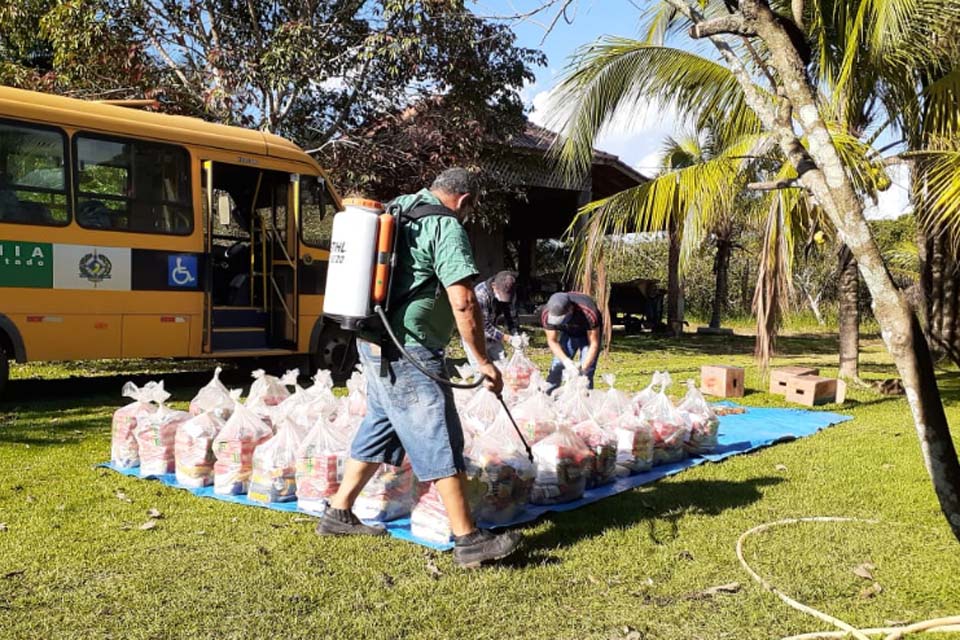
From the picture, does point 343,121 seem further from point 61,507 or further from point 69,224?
point 61,507

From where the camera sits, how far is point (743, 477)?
5605mm

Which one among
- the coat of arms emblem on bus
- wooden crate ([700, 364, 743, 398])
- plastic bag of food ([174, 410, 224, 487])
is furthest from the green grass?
wooden crate ([700, 364, 743, 398])

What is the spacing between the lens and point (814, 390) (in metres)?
8.94

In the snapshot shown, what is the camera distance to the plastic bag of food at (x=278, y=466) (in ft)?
15.6

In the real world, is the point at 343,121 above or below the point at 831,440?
above

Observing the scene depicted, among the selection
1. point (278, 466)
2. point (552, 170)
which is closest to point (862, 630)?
point (278, 466)

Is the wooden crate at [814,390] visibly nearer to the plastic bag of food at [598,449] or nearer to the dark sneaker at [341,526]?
the plastic bag of food at [598,449]

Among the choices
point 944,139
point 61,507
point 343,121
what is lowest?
point 61,507

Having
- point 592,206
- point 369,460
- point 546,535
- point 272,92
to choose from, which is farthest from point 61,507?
point 272,92

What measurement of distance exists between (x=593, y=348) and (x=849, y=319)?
18.2 ft

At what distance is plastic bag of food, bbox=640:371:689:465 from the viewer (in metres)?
5.98

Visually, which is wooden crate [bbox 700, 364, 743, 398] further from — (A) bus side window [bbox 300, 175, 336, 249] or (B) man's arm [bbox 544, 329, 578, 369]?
(A) bus side window [bbox 300, 175, 336, 249]

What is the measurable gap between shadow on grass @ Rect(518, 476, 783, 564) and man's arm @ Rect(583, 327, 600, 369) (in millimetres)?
1747

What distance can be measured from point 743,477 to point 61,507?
4231 mm
